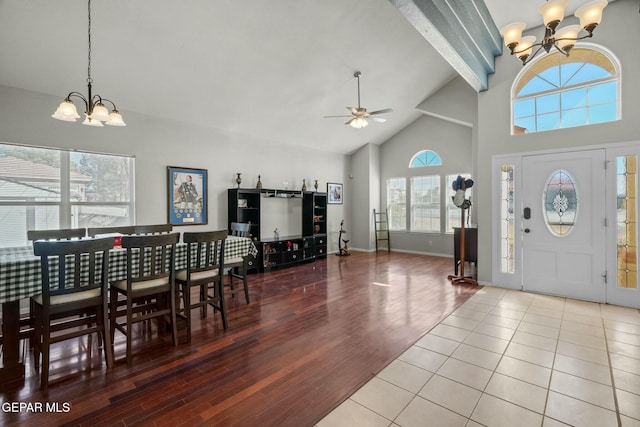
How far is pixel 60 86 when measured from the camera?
3885 millimetres

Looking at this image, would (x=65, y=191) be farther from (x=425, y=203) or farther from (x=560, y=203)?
(x=425, y=203)

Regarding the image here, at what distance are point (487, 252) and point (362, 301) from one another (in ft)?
7.94

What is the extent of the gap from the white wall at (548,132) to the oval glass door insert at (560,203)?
490mm

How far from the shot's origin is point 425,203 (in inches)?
319

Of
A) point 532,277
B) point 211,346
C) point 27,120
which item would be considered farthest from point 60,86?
→ point 532,277

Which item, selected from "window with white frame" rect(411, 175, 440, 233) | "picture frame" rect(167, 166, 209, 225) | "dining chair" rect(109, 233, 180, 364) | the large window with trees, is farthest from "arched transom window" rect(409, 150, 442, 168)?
"dining chair" rect(109, 233, 180, 364)

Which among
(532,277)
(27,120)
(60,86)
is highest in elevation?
(60,86)

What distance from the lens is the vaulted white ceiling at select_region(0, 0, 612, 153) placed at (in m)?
3.24

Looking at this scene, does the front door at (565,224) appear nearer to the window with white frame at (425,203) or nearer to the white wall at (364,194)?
the window with white frame at (425,203)

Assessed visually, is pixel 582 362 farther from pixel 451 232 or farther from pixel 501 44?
pixel 451 232

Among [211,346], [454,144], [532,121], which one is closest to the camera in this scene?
[211,346]

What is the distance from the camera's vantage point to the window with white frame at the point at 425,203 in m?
7.88

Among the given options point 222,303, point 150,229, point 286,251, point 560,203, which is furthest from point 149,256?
point 560,203

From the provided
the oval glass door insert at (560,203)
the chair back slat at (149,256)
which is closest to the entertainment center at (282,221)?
the chair back slat at (149,256)
